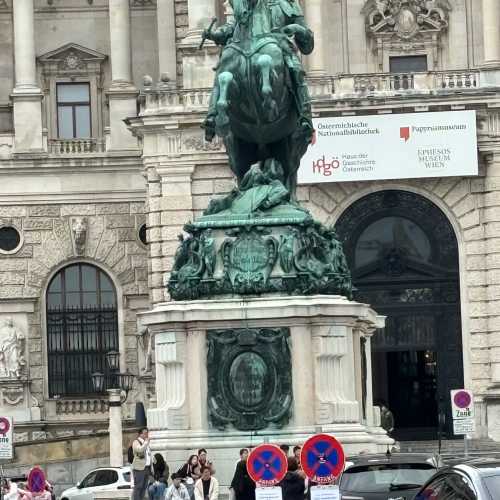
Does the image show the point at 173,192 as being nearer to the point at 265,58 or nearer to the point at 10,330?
the point at 10,330

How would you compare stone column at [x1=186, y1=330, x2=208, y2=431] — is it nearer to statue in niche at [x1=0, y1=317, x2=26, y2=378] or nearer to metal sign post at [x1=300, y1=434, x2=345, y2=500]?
metal sign post at [x1=300, y1=434, x2=345, y2=500]

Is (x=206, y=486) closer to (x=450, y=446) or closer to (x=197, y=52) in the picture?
(x=450, y=446)

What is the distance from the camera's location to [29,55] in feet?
240

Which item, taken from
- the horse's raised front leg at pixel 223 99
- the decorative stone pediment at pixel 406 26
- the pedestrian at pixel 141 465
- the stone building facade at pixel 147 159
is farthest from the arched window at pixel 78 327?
the horse's raised front leg at pixel 223 99

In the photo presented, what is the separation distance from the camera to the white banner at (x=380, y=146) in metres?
65.5

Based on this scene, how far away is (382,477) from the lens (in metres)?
31.5

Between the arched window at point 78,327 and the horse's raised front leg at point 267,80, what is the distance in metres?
34.0

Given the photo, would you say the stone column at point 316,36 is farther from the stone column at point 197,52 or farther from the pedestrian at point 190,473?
the pedestrian at point 190,473

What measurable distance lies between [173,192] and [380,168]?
5.40m

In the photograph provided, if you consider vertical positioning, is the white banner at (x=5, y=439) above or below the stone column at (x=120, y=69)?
below

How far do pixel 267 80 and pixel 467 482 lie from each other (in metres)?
14.9

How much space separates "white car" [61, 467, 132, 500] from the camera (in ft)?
163

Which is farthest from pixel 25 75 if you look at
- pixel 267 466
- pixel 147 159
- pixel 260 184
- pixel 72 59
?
pixel 267 466

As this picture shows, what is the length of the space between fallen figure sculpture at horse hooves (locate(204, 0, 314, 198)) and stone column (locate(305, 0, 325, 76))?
3101cm
